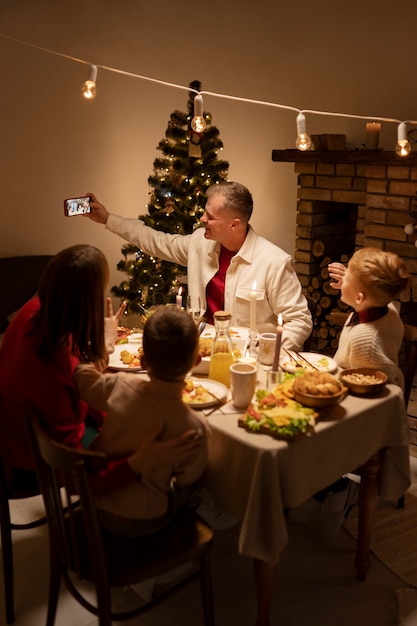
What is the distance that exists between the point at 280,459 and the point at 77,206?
1813 millimetres

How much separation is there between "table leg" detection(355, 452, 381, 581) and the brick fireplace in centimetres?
185

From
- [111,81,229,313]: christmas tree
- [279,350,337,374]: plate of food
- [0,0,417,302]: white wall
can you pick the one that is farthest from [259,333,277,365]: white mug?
[0,0,417,302]: white wall

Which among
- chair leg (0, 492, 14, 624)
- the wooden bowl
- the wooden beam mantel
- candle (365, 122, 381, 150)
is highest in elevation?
candle (365, 122, 381, 150)

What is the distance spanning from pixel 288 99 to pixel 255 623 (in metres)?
3.93

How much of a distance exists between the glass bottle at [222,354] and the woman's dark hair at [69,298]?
0.49 meters

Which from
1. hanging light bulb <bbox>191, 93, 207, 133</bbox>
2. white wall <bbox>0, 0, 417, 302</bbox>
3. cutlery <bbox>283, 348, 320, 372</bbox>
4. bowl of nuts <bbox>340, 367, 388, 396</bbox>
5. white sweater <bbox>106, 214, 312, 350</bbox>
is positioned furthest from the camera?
white wall <bbox>0, 0, 417, 302</bbox>

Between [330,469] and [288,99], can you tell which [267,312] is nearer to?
[330,469]

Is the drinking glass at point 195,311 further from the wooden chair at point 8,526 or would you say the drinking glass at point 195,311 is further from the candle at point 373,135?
the candle at point 373,135

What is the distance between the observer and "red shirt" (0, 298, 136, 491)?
1.70 meters

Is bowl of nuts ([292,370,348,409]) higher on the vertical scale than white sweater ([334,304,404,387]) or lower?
Answer: lower

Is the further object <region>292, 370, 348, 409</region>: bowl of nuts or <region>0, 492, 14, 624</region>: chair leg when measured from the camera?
<region>0, 492, 14, 624</region>: chair leg

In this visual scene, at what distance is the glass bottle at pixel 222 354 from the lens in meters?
2.04

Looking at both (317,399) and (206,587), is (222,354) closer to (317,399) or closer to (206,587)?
(317,399)

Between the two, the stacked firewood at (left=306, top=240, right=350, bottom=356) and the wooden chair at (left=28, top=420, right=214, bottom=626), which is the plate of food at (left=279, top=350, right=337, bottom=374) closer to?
the wooden chair at (left=28, top=420, right=214, bottom=626)
